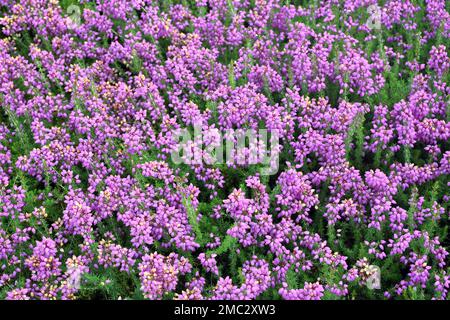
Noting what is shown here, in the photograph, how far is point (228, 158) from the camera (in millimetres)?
7000

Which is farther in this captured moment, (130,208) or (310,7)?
(310,7)

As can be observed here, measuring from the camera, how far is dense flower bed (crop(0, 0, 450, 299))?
6.18m

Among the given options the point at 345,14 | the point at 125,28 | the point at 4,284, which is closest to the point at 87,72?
the point at 125,28

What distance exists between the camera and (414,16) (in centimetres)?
864

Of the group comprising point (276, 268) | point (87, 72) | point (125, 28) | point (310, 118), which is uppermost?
point (125, 28)

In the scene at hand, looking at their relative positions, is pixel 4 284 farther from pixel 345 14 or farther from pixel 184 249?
pixel 345 14

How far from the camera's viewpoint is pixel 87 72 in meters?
7.97

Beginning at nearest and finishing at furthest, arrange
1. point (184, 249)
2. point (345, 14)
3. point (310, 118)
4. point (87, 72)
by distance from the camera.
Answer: point (184, 249) → point (310, 118) → point (87, 72) → point (345, 14)

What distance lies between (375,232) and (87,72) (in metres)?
4.37

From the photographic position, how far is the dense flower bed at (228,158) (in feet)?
20.3

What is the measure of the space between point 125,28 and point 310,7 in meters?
2.77

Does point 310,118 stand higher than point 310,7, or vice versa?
point 310,7
